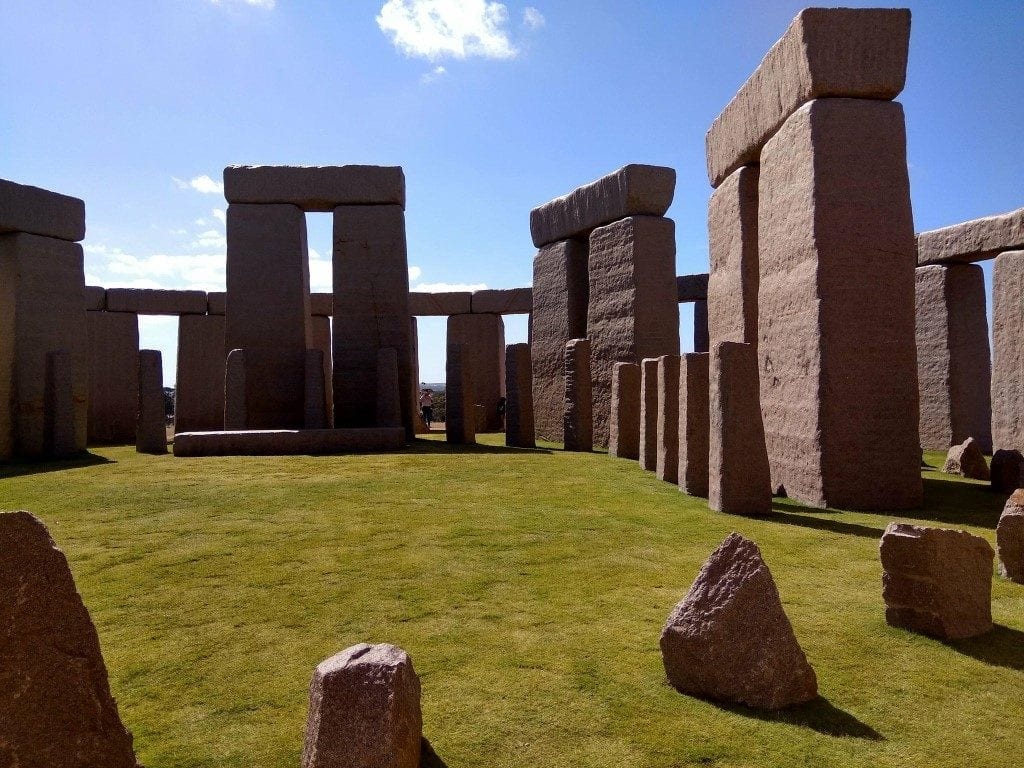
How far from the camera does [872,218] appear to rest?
552 cm

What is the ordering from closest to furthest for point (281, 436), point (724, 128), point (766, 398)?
point (766, 398)
point (724, 128)
point (281, 436)

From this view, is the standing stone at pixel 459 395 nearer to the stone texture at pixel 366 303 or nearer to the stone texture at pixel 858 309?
the stone texture at pixel 366 303

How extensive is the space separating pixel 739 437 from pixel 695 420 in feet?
2.19

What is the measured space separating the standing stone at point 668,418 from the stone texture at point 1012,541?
10.3 feet

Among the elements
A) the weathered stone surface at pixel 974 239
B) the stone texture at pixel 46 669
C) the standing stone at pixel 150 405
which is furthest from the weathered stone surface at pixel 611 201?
the stone texture at pixel 46 669

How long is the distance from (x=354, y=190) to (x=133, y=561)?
8081 millimetres

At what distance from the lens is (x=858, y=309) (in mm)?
5473

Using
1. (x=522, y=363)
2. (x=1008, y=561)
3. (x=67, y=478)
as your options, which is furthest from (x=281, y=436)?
(x=1008, y=561)

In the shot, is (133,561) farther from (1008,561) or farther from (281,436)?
(281,436)

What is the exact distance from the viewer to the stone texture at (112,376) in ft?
46.2

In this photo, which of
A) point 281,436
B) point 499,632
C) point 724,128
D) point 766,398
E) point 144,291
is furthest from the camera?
point 144,291

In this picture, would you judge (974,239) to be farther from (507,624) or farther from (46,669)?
(46,669)

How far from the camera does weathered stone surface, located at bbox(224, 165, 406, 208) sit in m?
10.8

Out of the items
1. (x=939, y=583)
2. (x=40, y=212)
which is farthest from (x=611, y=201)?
(x=939, y=583)
